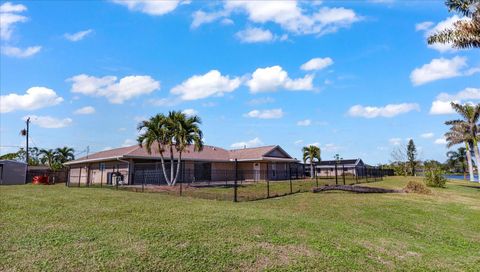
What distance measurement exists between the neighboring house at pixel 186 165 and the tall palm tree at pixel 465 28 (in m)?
12.3

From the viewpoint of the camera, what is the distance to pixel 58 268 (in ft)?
15.3

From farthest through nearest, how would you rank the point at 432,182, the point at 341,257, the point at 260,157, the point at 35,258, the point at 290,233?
the point at 260,157 → the point at 432,182 → the point at 290,233 → the point at 341,257 → the point at 35,258

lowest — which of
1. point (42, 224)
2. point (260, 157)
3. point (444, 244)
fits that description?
point (444, 244)

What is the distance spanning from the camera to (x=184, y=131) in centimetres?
2339

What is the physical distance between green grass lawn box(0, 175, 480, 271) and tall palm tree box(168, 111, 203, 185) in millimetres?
13251

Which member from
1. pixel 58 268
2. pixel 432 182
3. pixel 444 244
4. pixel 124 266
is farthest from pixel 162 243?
pixel 432 182

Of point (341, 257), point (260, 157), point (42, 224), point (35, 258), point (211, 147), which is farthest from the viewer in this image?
point (211, 147)

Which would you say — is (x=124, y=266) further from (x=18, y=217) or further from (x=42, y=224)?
(x=18, y=217)

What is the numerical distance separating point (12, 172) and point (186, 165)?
2061cm

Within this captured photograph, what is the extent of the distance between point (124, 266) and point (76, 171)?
35.3 m

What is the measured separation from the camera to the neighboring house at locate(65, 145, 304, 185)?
88.8ft

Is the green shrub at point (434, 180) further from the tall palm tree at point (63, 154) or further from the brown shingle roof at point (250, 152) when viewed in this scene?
the tall palm tree at point (63, 154)

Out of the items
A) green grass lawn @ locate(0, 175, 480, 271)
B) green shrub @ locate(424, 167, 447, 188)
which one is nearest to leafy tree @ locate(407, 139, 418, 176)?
green shrub @ locate(424, 167, 447, 188)

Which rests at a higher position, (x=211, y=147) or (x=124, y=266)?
(x=211, y=147)
